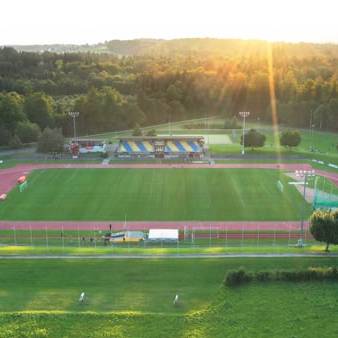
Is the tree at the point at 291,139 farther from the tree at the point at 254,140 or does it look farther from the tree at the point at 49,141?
the tree at the point at 49,141

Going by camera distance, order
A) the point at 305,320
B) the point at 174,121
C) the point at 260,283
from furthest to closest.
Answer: the point at 174,121 < the point at 260,283 < the point at 305,320

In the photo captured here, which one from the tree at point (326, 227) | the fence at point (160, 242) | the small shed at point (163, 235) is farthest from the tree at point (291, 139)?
the tree at point (326, 227)

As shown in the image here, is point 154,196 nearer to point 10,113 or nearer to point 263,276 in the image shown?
point 263,276

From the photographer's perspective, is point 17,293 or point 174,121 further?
point 174,121

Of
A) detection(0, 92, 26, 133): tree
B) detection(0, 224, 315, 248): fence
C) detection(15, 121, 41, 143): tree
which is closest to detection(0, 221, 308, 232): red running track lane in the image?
detection(0, 224, 315, 248): fence

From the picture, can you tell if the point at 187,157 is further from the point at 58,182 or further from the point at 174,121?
the point at 174,121

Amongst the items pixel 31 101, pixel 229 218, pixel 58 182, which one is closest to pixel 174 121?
pixel 31 101
